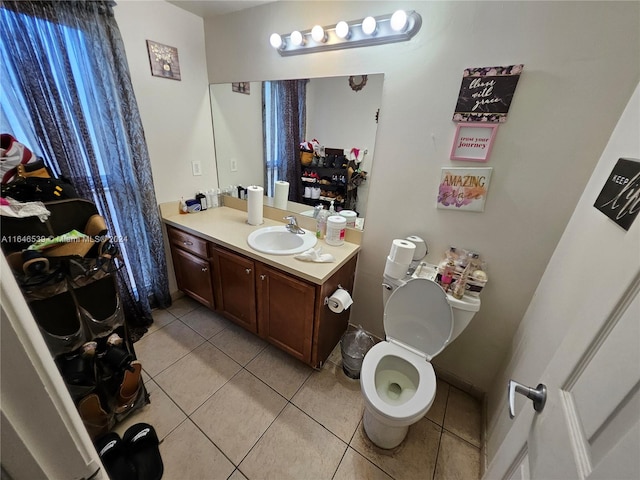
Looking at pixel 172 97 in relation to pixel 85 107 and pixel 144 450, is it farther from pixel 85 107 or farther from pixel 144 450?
pixel 144 450

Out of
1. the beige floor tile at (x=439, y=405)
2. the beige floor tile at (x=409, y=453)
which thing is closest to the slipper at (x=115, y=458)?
the beige floor tile at (x=409, y=453)

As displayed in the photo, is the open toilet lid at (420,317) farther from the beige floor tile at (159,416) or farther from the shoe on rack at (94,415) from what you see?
the shoe on rack at (94,415)

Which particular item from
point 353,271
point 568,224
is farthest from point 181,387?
point 568,224

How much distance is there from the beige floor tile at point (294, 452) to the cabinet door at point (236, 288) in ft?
2.10

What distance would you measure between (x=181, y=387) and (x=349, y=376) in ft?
3.49

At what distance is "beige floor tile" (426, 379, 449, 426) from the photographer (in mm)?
1460

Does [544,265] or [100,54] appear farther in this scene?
[100,54]

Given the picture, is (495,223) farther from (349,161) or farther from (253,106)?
(253,106)

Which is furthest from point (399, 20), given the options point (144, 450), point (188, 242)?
point (144, 450)

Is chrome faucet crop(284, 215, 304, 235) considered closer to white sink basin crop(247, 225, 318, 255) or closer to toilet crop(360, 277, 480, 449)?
white sink basin crop(247, 225, 318, 255)

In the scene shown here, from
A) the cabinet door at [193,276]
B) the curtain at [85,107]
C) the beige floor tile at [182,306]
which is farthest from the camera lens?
the beige floor tile at [182,306]

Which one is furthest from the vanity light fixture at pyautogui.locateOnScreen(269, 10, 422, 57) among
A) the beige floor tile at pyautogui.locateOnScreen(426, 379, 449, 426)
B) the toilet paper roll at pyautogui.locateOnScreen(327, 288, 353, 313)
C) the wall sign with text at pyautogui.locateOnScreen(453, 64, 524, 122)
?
the beige floor tile at pyautogui.locateOnScreen(426, 379, 449, 426)

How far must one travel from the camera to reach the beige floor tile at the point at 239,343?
1.77 metres

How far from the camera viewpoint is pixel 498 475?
768 mm
